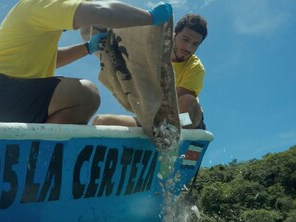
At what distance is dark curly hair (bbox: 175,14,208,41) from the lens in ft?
10.6

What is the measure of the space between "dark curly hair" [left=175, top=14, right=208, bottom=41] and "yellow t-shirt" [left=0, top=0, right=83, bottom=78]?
4.22ft

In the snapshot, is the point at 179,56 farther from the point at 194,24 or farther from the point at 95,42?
the point at 95,42

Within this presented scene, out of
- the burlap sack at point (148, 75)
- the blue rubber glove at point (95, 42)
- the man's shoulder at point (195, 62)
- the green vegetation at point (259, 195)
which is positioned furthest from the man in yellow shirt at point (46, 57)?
the green vegetation at point (259, 195)

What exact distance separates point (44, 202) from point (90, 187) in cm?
21

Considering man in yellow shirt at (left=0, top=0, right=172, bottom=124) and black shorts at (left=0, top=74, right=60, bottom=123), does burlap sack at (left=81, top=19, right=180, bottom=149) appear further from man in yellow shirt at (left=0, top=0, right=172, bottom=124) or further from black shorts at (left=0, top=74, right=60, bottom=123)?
black shorts at (left=0, top=74, right=60, bottom=123)

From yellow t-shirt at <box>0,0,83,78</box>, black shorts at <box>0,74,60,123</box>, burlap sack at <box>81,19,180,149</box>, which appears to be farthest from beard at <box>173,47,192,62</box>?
black shorts at <box>0,74,60,123</box>

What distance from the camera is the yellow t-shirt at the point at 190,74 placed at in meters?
3.15

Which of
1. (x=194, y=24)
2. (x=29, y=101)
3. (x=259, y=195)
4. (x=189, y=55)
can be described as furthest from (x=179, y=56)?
(x=259, y=195)

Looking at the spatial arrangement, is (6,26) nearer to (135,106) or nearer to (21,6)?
(21,6)

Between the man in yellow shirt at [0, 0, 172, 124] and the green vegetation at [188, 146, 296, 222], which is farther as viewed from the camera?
the green vegetation at [188, 146, 296, 222]

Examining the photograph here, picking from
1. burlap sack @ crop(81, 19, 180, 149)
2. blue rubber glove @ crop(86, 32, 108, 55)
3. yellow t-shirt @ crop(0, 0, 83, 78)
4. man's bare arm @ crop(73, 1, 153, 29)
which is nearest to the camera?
man's bare arm @ crop(73, 1, 153, 29)

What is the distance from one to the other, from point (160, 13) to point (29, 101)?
70 centimetres

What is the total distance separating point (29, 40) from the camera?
206cm

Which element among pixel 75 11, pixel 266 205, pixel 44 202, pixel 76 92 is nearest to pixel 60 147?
pixel 44 202
